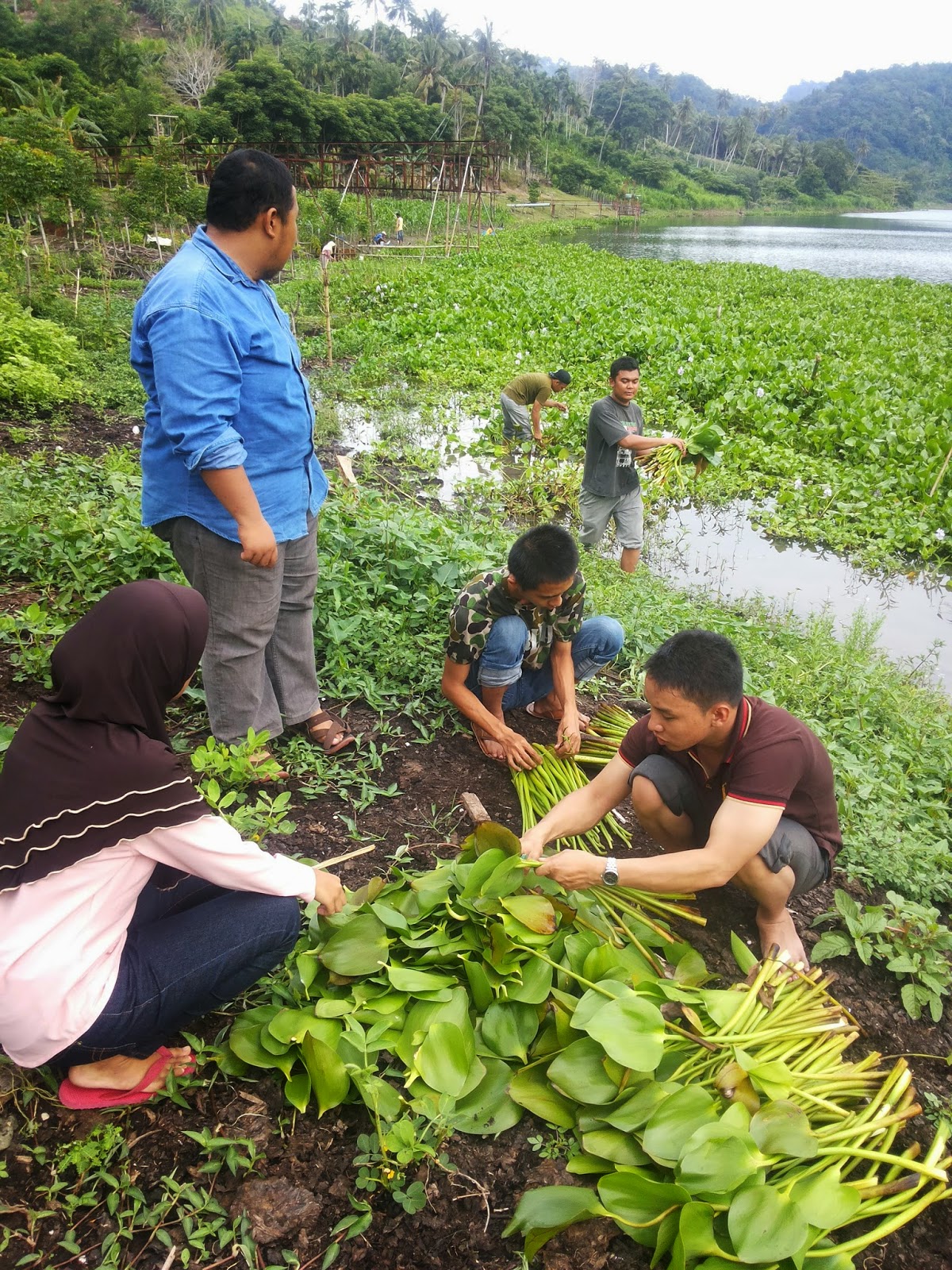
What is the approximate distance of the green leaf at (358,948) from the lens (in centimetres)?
177

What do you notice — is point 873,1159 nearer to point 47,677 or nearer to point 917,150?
point 47,677

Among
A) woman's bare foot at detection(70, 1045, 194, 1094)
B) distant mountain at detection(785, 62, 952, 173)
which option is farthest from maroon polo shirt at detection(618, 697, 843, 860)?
distant mountain at detection(785, 62, 952, 173)

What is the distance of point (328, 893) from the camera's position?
1.71 metres

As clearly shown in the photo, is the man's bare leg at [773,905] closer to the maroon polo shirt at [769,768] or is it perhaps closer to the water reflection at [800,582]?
the maroon polo shirt at [769,768]

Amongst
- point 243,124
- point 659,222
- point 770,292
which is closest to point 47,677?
point 770,292

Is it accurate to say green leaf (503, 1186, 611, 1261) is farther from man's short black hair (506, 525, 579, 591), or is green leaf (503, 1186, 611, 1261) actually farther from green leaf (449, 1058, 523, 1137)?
man's short black hair (506, 525, 579, 591)

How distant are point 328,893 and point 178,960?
310mm

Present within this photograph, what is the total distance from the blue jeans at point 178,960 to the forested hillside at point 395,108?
970 cm

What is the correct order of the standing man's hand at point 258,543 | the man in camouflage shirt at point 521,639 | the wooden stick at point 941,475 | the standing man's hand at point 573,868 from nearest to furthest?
the standing man's hand at point 573,868, the standing man's hand at point 258,543, the man in camouflage shirt at point 521,639, the wooden stick at point 941,475

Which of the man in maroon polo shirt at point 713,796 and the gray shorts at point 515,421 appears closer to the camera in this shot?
the man in maroon polo shirt at point 713,796

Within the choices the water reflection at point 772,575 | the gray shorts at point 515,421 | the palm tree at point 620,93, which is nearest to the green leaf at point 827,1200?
the water reflection at point 772,575

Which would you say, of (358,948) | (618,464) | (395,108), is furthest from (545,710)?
(395,108)

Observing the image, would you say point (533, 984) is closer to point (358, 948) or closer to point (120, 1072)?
point (358, 948)

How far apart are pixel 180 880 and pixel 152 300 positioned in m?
1.42
